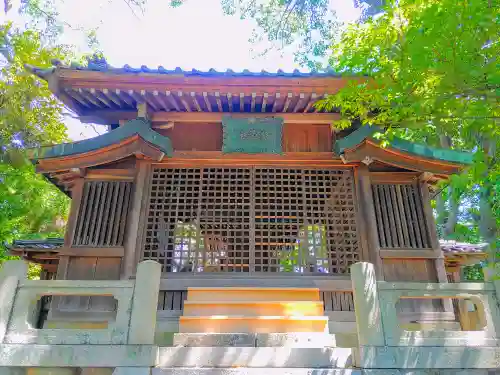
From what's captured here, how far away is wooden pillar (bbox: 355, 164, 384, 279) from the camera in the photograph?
6.23 m

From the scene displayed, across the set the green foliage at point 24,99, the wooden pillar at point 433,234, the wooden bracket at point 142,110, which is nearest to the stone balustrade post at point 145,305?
the wooden bracket at point 142,110

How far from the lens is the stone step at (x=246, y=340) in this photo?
466cm

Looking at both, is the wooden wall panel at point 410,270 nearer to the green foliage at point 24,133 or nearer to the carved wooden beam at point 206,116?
the carved wooden beam at point 206,116

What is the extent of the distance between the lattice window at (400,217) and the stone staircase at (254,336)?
1.81m

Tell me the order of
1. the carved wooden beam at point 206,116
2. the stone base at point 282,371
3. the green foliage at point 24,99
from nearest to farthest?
the stone base at point 282,371 → the carved wooden beam at point 206,116 → the green foliage at point 24,99

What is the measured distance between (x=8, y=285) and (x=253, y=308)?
331 centimetres

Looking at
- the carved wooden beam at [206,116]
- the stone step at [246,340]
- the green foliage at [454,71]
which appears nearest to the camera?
the green foliage at [454,71]

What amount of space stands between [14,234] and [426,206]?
11197 mm

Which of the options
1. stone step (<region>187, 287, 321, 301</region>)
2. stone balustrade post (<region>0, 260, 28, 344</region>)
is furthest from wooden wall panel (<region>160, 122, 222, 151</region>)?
stone balustrade post (<region>0, 260, 28, 344</region>)

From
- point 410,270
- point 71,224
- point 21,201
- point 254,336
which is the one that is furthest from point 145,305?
point 21,201

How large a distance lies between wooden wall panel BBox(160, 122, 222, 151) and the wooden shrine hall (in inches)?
0.9

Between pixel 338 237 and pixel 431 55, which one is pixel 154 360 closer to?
pixel 338 237

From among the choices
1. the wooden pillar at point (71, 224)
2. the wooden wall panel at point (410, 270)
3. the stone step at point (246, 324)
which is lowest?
the stone step at point (246, 324)

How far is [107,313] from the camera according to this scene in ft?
19.3
